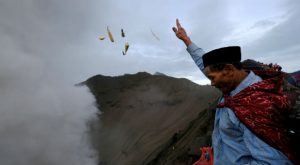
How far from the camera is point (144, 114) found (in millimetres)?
32344

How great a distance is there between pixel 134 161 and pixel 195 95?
9312mm

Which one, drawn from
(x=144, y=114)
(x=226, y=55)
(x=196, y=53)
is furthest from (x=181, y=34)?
(x=144, y=114)

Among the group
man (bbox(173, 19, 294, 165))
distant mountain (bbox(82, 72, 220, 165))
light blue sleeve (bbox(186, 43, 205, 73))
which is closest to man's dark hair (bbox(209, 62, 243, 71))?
man (bbox(173, 19, 294, 165))

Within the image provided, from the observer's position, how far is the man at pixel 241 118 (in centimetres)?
166

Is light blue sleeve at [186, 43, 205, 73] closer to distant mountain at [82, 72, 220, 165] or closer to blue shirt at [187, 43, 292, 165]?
blue shirt at [187, 43, 292, 165]

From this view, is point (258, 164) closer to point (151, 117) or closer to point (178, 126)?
point (178, 126)

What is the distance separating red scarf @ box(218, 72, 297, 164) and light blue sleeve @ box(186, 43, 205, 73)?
100cm

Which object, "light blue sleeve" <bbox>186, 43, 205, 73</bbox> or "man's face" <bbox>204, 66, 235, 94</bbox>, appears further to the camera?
"light blue sleeve" <bbox>186, 43, 205, 73</bbox>

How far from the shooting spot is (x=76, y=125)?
3450 centimetres

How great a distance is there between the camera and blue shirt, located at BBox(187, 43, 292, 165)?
1636mm

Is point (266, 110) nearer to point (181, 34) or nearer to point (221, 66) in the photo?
point (221, 66)

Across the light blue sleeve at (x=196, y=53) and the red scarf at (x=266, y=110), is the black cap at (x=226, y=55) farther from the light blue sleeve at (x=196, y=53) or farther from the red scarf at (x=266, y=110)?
the light blue sleeve at (x=196, y=53)

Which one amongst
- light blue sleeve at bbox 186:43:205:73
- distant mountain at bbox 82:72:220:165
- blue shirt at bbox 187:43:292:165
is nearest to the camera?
blue shirt at bbox 187:43:292:165

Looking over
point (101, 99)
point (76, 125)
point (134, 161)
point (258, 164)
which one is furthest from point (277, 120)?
point (101, 99)
